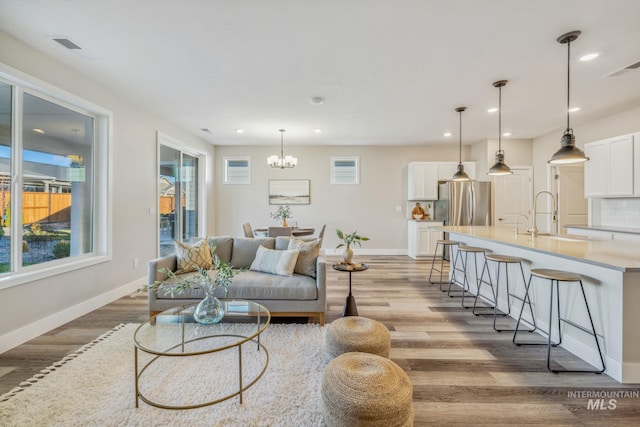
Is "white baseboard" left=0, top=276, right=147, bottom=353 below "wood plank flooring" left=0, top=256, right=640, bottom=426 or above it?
above

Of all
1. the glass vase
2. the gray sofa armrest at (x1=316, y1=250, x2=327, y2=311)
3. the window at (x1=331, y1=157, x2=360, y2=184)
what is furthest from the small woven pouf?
the window at (x1=331, y1=157, x2=360, y2=184)

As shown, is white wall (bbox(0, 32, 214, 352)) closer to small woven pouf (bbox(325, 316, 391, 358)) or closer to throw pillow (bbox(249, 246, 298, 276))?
throw pillow (bbox(249, 246, 298, 276))

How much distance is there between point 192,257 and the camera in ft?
10.7

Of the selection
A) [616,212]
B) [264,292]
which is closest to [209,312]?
[264,292]

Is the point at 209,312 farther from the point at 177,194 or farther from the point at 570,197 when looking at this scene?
the point at 570,197

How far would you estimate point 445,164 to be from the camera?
258 inches

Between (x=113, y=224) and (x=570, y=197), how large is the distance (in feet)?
26.2

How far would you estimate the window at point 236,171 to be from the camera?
7074 mm

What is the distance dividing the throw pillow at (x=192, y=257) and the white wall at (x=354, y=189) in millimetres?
3710

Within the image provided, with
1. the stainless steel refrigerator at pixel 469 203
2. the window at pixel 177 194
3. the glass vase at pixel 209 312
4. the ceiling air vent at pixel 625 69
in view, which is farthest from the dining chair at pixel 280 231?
the ceiling air vent at pixel 625 69

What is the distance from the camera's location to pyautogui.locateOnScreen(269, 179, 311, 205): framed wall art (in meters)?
7.02

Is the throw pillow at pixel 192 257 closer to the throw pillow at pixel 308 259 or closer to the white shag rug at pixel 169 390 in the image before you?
the white shag rug at pixel 169 390

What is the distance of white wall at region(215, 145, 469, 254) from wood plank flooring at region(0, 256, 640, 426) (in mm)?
3371

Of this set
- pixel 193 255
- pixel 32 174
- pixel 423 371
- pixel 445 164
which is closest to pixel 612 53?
pixel 423 371
